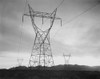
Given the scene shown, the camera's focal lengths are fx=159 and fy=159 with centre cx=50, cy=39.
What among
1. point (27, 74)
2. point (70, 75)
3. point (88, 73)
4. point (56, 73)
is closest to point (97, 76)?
A: point (88, 73)

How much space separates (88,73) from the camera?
63.0 ft

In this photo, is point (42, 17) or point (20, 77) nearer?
point (20, 77)

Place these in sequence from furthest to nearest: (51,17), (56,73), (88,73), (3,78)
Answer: (51,17) < (88,73) < (56,73) < (3,78)

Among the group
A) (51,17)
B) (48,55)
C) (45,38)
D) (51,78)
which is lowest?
(51,78)

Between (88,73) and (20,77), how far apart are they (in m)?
8.12

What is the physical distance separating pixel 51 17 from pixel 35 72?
11933 mm

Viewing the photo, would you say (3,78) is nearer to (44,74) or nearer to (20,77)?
(20,77)

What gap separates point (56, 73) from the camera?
17.9 m

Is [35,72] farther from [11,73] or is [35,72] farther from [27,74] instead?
[11,73]

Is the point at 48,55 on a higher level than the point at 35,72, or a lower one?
higher

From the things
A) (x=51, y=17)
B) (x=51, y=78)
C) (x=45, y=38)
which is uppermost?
(x=51, y=17)

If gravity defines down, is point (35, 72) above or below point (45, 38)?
below

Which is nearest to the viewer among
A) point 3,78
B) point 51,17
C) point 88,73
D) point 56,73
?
point 3,78

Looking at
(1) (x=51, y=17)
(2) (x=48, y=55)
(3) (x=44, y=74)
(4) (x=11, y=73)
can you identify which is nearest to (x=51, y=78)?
(3) (x=44, y=74)
